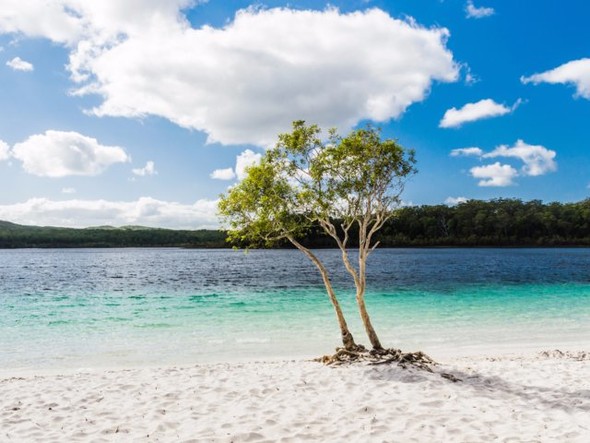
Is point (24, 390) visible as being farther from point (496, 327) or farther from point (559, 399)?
point (496, 327)

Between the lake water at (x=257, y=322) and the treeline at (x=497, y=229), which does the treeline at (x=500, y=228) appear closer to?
the treeline at (x=497, y=229)

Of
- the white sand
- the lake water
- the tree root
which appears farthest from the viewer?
the lake water

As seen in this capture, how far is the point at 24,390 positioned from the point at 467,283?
46651 millimetres

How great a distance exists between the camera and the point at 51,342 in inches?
822

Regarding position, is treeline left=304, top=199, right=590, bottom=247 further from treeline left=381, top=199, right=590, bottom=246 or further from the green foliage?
the green foliage

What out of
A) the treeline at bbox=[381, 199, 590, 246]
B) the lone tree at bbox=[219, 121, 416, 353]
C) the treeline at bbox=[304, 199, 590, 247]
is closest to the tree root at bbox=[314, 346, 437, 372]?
the lone tree at bbox=[219, 121, 416, 353]

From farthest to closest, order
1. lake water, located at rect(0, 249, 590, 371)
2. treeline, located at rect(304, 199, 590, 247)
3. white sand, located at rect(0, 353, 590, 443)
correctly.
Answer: treeline, located at rect(304, 199, 590, 247) → lake water, located at rect(0, 249, 590, 371) → white sand, located at rect(0, 353, 590, 443)

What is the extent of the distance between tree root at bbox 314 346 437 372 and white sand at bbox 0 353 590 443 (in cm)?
64

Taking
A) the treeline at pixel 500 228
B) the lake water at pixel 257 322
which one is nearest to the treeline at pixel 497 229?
the treeline at pixel 500 228

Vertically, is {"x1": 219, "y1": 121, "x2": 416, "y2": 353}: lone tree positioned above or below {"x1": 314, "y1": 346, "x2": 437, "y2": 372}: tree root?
above

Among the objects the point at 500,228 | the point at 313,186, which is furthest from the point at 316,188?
the point at 500,228

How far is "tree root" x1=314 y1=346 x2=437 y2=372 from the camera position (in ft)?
45.1

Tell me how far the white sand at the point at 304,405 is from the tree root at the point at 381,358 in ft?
2.09

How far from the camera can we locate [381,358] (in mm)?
14320
